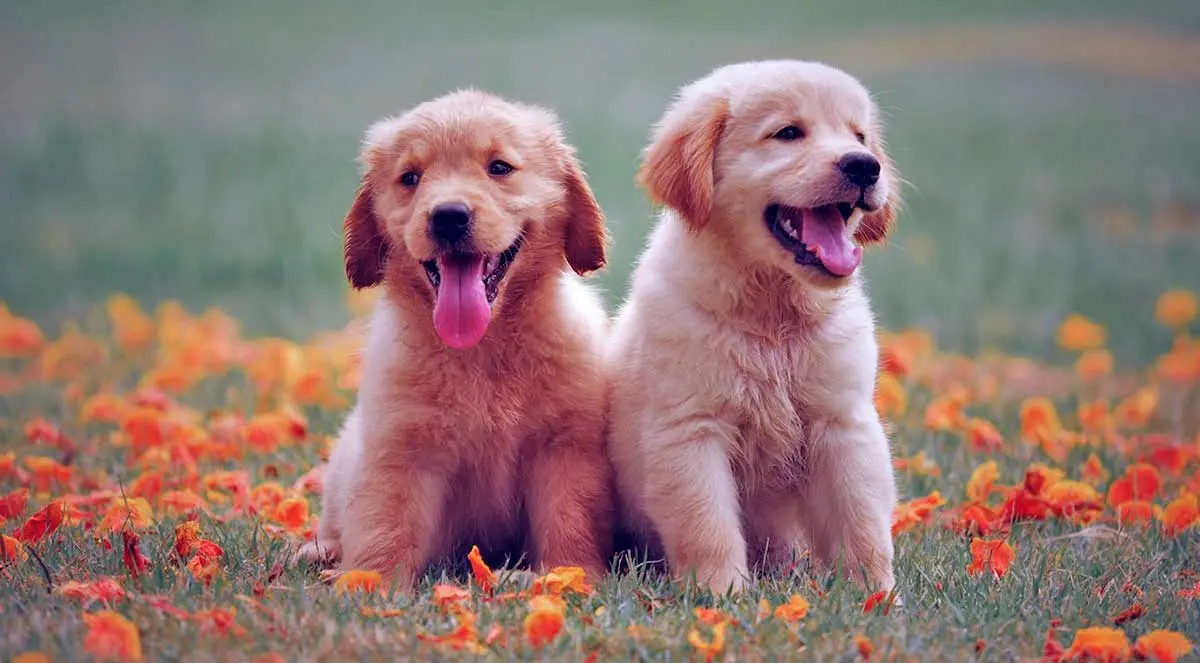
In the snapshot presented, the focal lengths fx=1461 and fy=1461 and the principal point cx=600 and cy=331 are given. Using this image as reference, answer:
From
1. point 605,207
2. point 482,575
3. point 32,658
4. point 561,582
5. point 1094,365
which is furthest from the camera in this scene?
point 605,207

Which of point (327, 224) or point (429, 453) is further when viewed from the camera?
point (327, 224)

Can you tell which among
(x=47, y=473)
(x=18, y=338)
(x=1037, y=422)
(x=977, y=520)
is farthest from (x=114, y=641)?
(x=18, y=338)

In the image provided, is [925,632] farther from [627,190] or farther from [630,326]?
[627,190]

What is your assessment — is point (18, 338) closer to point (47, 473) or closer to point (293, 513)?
point (47, 473)

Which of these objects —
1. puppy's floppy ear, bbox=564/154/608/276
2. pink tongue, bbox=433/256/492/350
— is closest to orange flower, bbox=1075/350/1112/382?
puppy's floppy ear, bbox=564/154/608/276

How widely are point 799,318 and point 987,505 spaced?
3.78ft

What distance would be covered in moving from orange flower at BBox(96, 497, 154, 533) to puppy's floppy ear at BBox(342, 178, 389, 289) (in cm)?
89

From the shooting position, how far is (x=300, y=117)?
36.2ft

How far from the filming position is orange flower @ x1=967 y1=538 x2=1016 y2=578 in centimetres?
381

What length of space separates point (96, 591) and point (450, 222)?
121 cm

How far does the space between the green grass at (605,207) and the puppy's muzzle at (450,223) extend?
0.91 m

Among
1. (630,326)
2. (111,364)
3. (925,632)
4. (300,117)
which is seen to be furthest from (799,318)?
(300,117)

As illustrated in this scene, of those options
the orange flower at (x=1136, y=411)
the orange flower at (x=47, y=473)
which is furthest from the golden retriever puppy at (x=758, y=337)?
the orange flower at (x=1136, y=411)

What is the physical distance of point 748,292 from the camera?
12.4ft
